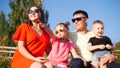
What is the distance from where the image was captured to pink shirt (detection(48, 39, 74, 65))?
5281 mm

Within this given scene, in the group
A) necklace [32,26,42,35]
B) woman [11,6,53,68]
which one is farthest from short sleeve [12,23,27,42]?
necklace [32,26,42,35]

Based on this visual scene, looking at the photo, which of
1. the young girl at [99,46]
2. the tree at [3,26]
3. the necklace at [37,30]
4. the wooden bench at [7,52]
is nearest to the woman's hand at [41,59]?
the necklace at [37,30]

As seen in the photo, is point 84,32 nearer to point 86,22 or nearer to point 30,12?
point 86,22

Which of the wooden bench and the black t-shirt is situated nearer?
the black t-shirt

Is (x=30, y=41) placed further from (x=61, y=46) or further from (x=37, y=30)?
(x=61, y=46)

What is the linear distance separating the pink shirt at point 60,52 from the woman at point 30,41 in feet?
0.49

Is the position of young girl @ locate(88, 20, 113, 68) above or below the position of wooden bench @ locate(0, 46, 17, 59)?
above

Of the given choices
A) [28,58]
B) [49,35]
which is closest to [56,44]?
[49,35]

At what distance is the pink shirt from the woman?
0.49 feet

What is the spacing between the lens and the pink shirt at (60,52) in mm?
5281

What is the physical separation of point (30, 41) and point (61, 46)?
0.49 metres

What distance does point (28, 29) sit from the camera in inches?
209

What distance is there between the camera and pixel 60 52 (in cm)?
539

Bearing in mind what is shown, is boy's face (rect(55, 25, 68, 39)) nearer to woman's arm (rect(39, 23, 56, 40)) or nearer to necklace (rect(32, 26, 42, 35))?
woman's arm (rect(39, 23, 56, 40))
